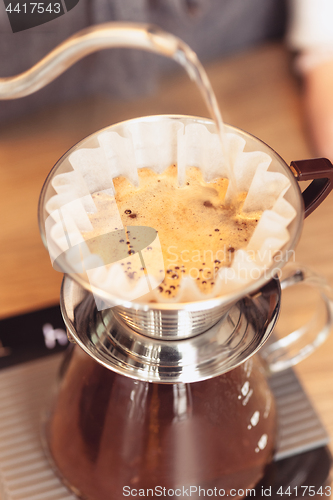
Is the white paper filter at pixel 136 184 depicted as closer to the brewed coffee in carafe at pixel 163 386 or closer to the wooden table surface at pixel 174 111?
the brewed coffee in carafe at pixel 163 386

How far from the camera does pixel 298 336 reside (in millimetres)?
693

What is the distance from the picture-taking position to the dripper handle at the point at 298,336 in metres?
0.56

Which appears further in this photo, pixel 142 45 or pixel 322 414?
pixel 322 414

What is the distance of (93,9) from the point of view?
3.80 feet

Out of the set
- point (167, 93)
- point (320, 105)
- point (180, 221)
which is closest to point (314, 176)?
point (180, 221)

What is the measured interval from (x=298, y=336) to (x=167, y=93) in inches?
30.6

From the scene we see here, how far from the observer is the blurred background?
89cm

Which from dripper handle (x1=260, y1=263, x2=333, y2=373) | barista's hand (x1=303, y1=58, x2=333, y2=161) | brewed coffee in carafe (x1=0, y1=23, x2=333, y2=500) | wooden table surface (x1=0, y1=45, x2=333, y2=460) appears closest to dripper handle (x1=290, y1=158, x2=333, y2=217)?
brewed coffee in carafe (x1=0, y1=23, x2=333, y2=500)

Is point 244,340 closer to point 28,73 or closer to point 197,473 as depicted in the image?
point 197,473

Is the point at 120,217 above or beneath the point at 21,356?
above

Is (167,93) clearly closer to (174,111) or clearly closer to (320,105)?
(174,111)

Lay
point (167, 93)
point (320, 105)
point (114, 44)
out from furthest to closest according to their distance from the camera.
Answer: point (167, 93) < point (320, 105) < point (114, 44)

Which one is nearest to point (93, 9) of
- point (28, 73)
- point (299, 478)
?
point (28, 73)

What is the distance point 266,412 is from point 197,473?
4.2 inches
